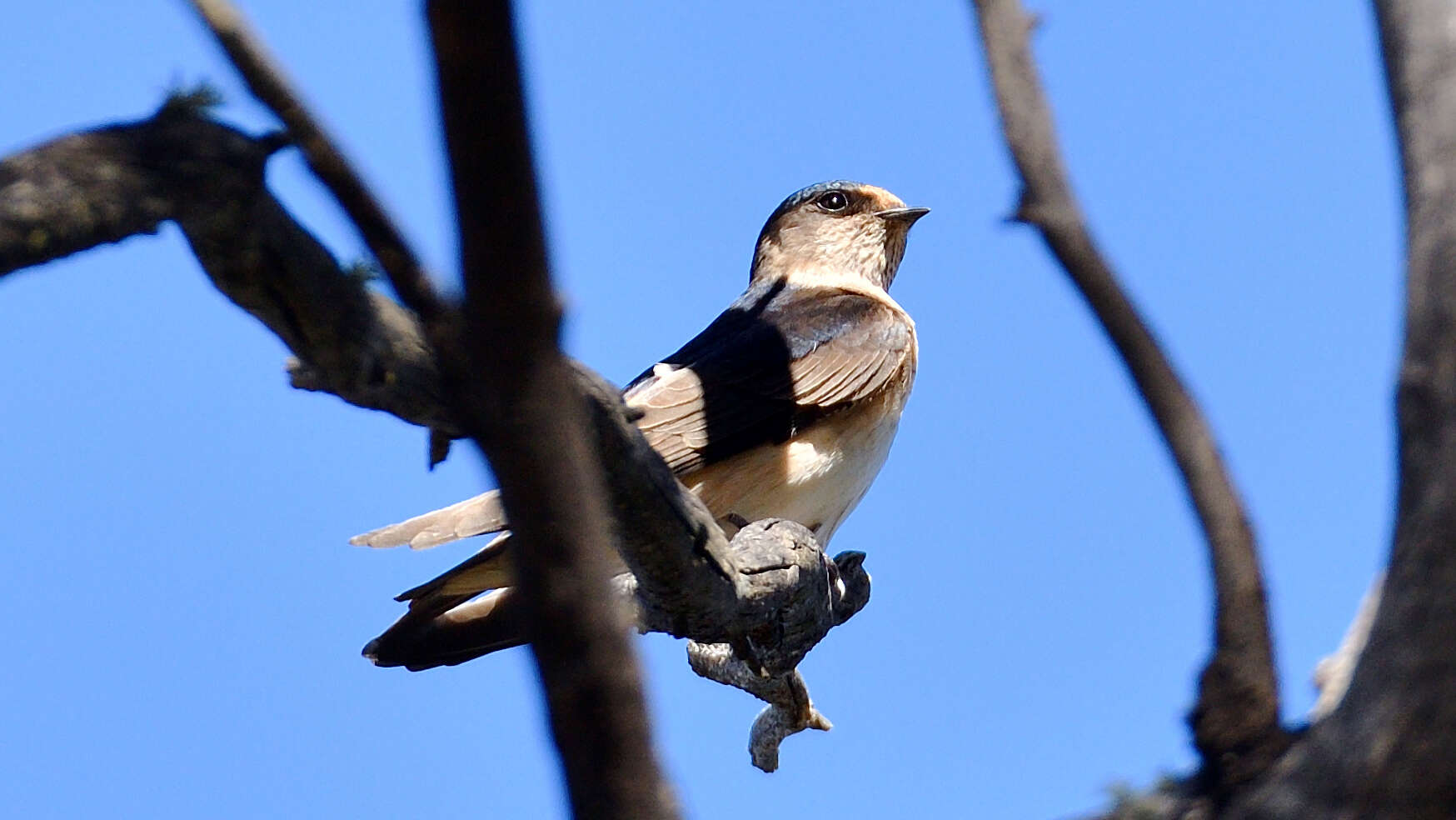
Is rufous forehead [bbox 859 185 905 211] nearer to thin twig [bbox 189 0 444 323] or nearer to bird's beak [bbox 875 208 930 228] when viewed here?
bird's beak [bbox 875 208 930 228]

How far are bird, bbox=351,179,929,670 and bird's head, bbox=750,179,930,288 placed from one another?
0.65 metres

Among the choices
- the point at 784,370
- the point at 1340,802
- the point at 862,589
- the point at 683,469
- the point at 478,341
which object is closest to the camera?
the point at 478,341

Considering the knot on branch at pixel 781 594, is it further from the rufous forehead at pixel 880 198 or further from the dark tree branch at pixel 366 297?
the rufous forehead at pixel 880 198

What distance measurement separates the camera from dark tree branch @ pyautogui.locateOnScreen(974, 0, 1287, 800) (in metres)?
2.21

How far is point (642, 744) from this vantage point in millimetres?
1804

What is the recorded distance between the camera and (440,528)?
4.75 m

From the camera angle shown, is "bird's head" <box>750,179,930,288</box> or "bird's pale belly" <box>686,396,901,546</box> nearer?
"bird's pale belly" <box>686,396,901,546</box>

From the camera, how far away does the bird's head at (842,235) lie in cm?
852

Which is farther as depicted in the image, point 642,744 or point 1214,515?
point 1214,515

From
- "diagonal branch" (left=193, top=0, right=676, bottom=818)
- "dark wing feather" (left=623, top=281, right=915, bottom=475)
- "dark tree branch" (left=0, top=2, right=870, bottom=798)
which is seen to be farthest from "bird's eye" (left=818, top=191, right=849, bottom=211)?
"diagonal branch" (left=193, top=0, right=676, bottom=818)

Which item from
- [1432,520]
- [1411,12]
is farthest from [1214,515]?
[1411,12]

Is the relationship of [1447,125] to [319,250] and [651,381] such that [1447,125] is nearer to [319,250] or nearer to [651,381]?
[319,250]

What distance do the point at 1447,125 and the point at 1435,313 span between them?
33cm

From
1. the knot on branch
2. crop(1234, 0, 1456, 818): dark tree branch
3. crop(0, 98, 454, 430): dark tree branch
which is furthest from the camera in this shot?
the knot on branch
